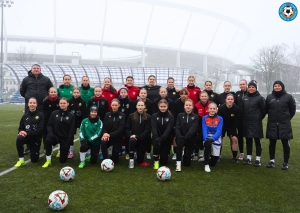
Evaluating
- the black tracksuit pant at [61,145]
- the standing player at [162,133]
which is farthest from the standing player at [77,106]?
the standing player at [162,133]

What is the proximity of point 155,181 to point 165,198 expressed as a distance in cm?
83

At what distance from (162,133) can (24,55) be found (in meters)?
56.2

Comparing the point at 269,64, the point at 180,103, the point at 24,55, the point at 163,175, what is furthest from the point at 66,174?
the point at 24,55

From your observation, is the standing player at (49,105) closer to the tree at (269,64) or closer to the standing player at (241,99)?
the standing player at (241,99)

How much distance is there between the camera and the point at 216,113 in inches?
239

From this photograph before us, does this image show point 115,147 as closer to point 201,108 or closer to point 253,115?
point 201,108

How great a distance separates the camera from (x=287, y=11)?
9.68 meters

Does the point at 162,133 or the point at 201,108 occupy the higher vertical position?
the point at 201,108

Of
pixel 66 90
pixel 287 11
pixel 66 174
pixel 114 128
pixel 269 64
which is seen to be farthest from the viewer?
pixel 269 64

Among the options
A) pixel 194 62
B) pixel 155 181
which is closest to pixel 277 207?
pixel 155 181

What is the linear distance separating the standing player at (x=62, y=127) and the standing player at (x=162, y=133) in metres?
1.72

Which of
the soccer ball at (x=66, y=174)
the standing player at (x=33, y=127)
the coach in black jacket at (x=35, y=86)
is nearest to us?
the soccer ball at (x=66, y=174)

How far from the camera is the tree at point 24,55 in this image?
55.6 m

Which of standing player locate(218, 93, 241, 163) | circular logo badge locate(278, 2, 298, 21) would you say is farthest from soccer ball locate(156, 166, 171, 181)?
circular logo badge locate(278, 2, 298, 21)
